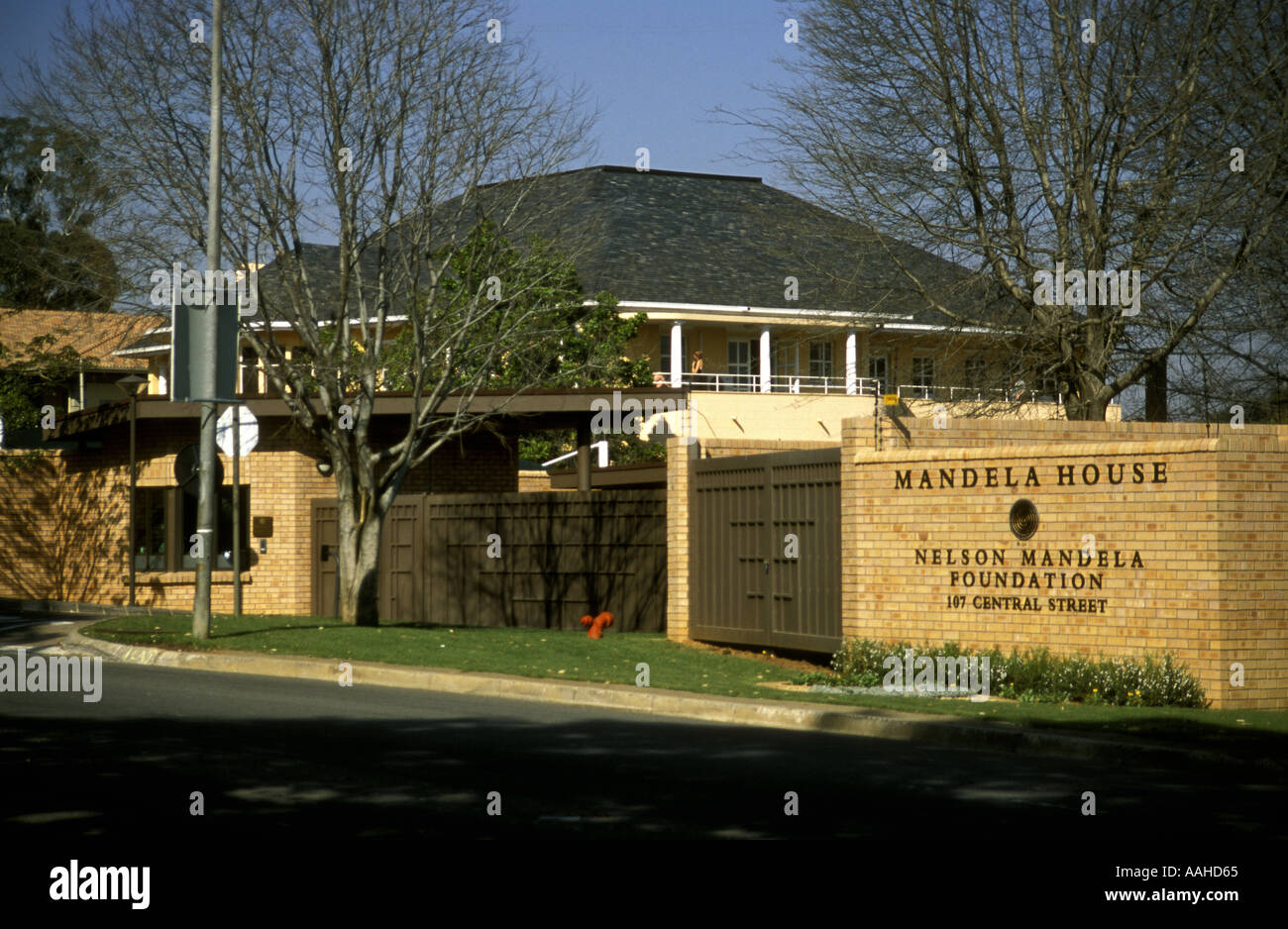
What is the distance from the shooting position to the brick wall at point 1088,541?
42.9 ft

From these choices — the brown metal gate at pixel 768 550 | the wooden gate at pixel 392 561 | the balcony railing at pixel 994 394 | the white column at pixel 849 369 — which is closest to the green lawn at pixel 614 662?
the brown metal gate at pixel 768 550

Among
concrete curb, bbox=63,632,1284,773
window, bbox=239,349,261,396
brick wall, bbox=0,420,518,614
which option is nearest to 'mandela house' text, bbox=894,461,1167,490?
concrete curb, bbox=63,632,1284,773

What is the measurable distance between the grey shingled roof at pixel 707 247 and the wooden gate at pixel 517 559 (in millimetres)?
3962

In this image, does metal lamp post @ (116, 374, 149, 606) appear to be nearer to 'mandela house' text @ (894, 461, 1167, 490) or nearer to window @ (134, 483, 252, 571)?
window @ (134, 483, 252, 571)

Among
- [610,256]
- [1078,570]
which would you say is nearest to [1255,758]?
[1078,570]

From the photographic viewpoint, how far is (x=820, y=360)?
135ft

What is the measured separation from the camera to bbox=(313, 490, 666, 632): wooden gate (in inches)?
827

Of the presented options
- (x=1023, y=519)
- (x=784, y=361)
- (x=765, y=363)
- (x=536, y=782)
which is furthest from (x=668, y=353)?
(x=536, y=782)

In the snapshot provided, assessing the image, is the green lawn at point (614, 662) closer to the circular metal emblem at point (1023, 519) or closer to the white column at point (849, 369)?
the circular metal emblem at point (1023, 519)

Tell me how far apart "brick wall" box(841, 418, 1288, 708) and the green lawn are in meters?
1.01

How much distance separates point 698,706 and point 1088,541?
13.9ft

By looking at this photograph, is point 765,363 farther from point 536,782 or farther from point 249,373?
point 536,782
